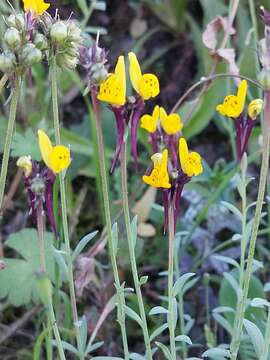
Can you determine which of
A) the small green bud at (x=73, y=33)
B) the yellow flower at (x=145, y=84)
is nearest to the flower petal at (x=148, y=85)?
the yellow flower at (x=145, y=84)

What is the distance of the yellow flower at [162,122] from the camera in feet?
3.59

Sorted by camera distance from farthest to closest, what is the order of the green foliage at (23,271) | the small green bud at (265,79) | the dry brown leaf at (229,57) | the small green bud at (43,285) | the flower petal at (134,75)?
the dry brown leaf at (229,57), the green foliage at (23,271), the flower petal at (134,75), the small green bud at (265,79), the small green bud at (43,285)

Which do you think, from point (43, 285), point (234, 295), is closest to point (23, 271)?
point (234, 295)

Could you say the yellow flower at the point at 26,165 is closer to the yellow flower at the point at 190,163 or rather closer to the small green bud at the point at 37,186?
the small green bud at the point at 37,186

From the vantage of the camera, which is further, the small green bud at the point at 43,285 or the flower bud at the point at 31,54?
the flower bud at the point at 31,54

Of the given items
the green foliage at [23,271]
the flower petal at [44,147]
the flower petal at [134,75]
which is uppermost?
the flower petal at [134,75]

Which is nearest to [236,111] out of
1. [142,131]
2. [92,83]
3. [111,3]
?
[92,83]

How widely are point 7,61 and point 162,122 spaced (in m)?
0.29

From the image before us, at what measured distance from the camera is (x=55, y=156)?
0.95 meters

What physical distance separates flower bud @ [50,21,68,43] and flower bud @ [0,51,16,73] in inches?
2.3

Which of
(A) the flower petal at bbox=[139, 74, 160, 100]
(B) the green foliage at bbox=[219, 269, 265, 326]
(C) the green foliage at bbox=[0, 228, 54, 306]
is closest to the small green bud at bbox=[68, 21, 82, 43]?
(A) the flower petal at bbox=[139, 74, 160, 100]

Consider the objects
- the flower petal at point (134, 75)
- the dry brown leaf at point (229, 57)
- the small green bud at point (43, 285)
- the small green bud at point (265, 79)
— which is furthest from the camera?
the dry brown leaf at point (229, 57)

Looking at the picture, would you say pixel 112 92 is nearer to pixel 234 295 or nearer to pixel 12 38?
pixel 12 38

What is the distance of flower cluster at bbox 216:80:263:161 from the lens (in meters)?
1.05
